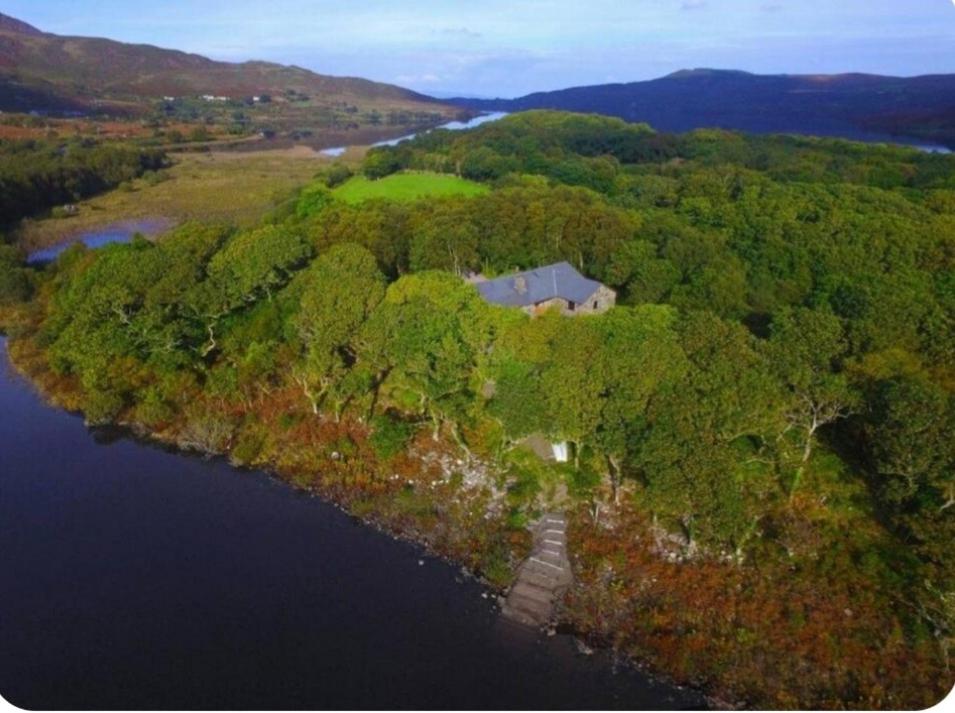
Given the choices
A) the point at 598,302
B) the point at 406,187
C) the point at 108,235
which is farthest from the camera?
the point at 108,235

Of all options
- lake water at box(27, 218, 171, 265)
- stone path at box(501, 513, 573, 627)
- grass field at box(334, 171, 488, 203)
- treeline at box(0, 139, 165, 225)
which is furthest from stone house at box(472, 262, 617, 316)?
treeline at box(0, 139, 165, 225)

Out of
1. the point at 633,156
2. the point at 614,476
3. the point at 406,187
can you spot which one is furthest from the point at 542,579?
the point at 633,156

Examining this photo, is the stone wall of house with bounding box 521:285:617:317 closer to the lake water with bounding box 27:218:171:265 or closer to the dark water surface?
the dark water surface

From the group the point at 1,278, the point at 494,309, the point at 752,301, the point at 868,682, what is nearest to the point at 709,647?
the point at 868,682

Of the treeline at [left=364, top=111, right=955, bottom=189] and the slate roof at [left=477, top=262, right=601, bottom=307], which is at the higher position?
the treeline at [left=364, top=111, right=955, bottom=189]

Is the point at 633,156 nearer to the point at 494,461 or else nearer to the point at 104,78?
the point at 494,461

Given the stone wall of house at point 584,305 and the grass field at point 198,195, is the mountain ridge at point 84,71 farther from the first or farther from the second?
the stone wall of house at point 584,305
